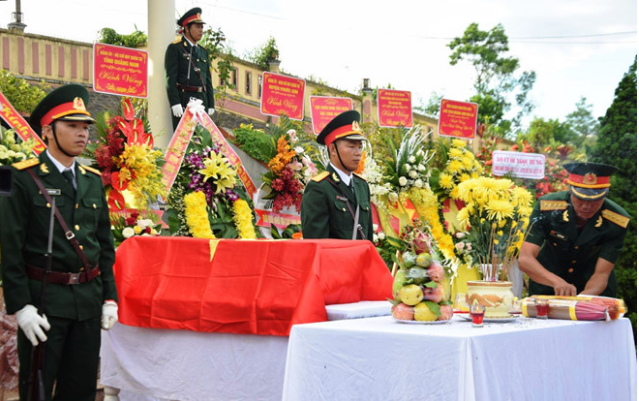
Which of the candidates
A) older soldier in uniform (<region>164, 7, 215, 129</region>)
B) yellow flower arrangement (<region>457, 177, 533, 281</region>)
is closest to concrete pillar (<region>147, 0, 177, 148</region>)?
older soldier in uniform (<region>164, 7, 215, 129</region>)

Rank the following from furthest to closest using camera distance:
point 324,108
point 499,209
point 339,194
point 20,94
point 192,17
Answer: point 20,94
point 324,108
point 192,17
point 339,194
point 499,209

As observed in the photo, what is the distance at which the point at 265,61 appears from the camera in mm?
15391

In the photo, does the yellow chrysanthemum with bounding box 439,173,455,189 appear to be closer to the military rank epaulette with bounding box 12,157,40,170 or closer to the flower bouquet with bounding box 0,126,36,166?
the flower bouquet with bounding box 0,126,36,166

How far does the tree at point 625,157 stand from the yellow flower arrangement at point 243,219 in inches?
148

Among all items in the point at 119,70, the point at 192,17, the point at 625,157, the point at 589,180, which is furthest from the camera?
the point at 625,157

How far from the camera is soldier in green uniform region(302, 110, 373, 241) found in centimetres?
494

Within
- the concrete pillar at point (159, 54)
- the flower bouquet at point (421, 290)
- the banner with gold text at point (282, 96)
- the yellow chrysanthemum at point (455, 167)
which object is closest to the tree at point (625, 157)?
the yellow chrysanthemum at point (455, 167)

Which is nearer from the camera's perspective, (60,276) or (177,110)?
(60,276)

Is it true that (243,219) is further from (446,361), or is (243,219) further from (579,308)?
(446,361)

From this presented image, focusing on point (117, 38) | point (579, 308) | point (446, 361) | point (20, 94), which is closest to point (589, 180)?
point (579, 308)

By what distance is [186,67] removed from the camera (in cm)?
817

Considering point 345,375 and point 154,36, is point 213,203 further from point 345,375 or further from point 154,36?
point 345,375

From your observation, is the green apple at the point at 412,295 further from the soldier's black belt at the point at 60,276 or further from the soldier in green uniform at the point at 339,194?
the soldier in green uniform at the point at 339,194

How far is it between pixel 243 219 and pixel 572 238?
8.64 feet
